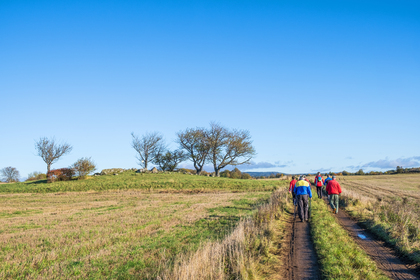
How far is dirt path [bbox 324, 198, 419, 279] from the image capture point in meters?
6.79

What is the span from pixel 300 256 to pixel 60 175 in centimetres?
4982

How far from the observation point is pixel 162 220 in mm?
14617

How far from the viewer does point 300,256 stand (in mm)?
8141

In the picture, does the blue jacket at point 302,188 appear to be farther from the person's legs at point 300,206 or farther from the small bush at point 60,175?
the small bush at point 60,175

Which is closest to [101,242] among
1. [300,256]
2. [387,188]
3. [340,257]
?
[300,256]

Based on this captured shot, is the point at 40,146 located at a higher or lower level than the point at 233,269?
higher

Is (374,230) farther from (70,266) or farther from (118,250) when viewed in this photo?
(70,266)

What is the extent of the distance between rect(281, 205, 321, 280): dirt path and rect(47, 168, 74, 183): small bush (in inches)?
1841

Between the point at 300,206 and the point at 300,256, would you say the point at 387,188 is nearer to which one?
the point at 300,206

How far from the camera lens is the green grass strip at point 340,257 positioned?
6508 millimetres

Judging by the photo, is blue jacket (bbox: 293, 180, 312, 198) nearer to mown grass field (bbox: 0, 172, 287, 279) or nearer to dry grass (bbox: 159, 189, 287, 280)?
mown grass field (bbox: 0, 172, 287, 279)

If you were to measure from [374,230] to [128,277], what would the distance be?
9.39m

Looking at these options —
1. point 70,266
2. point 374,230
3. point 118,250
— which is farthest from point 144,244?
point 374,230

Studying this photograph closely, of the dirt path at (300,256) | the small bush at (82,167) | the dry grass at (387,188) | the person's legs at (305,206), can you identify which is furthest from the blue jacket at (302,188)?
the small bush at (82,167)
